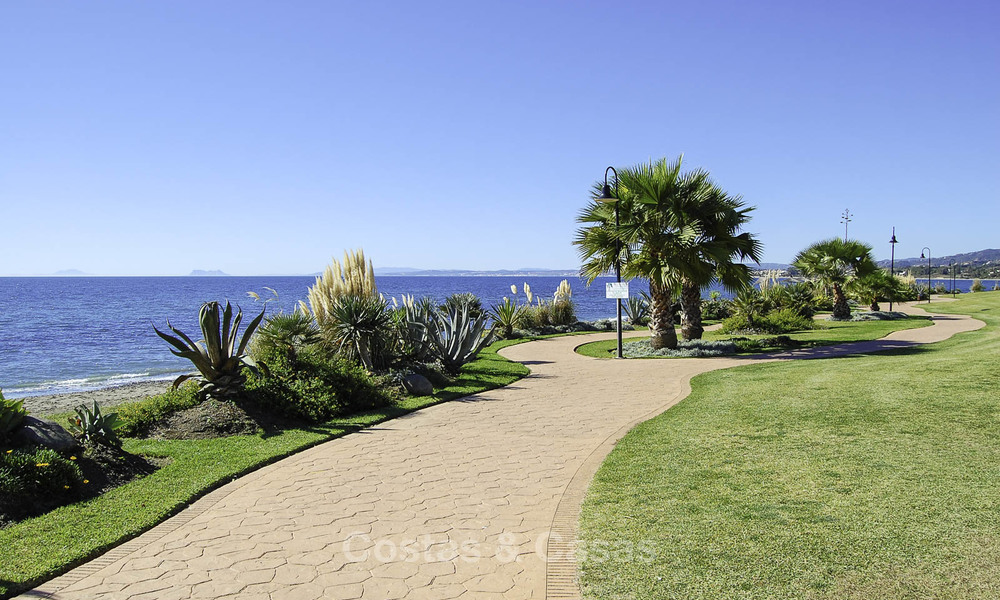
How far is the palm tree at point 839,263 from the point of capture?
28.0 m

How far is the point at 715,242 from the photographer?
17.4 m

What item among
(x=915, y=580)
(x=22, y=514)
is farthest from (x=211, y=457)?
(x=915, y=580)

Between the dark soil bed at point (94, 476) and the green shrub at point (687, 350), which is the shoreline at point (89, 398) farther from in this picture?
the green shrub at point (687, 350)

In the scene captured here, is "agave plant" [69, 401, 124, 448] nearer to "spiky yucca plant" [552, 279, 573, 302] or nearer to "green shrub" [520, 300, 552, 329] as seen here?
"green shrub" [520, 300, 552, 329]

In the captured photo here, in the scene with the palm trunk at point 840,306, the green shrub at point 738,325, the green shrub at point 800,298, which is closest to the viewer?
the green shrub at point 738,325

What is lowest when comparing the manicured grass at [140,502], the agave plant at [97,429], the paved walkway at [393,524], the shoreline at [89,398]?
the shoreline at [89,398]

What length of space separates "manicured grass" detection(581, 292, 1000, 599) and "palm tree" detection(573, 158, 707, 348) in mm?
7724

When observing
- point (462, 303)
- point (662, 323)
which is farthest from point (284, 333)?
point (662, 323)

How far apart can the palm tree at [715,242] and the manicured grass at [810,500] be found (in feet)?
25.3

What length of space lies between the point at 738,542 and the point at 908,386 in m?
6.87

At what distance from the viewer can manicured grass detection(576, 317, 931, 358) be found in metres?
19.5

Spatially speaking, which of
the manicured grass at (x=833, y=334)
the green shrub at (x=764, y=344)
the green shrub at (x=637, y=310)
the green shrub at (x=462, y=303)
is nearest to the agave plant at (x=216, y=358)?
the green shrub at (x=462, y=303)

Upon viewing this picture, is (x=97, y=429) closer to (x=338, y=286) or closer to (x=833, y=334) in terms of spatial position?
(x=338, y=286)

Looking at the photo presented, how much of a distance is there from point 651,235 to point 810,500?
12.4 meters
